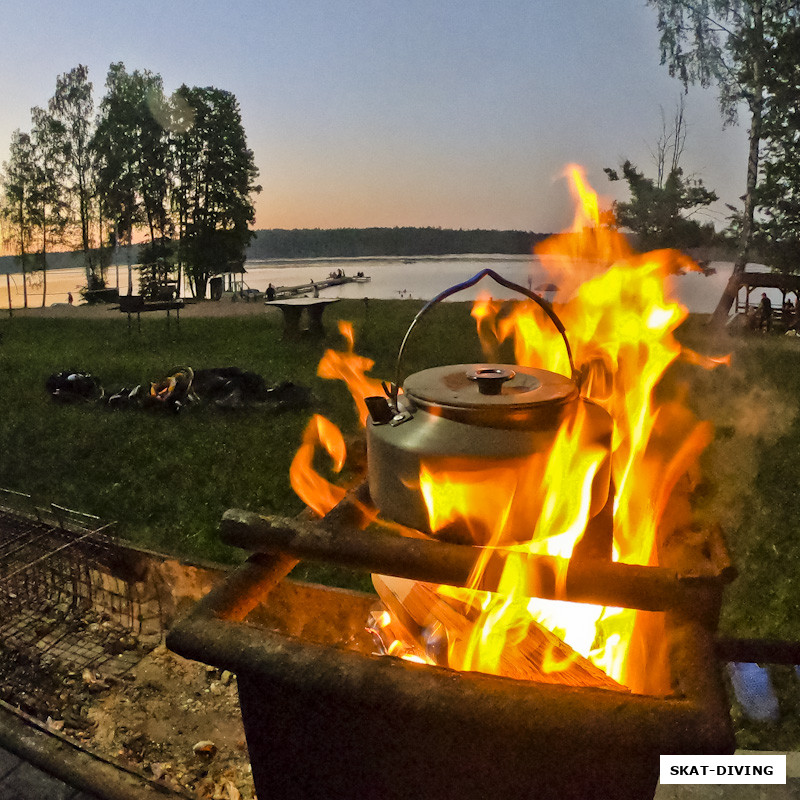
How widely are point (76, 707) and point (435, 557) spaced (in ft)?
8.48

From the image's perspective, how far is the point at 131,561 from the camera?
12.9ft

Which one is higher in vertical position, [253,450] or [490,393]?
[490,393]

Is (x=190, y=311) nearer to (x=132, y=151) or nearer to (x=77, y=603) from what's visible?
(x=132, y=151)

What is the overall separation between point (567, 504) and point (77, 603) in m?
3.47

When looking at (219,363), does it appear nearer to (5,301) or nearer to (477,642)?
(477,642)

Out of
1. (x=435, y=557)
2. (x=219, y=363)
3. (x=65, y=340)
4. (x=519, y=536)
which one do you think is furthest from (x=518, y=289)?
(x=65, y=340)

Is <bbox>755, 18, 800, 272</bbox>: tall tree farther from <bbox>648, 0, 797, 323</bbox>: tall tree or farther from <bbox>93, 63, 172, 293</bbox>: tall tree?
<bbox>93, 63, 172, 293</bbox>: tall tree

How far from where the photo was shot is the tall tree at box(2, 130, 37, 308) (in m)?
26.6

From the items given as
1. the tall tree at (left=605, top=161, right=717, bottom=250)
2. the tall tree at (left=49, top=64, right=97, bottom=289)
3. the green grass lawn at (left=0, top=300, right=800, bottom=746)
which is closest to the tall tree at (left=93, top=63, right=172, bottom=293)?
the tall tree at (left=49, top=64, right=97, bottom=289)

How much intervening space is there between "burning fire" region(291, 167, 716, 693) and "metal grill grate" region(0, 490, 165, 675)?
1766 millimetres

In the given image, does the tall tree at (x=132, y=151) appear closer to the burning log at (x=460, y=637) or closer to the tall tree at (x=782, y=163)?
the tall tree at (x=782, y=163)

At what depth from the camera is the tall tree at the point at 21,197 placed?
1049 inches

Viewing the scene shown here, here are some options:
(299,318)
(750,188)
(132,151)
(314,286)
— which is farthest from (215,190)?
(750,188)

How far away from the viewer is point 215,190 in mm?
29031
